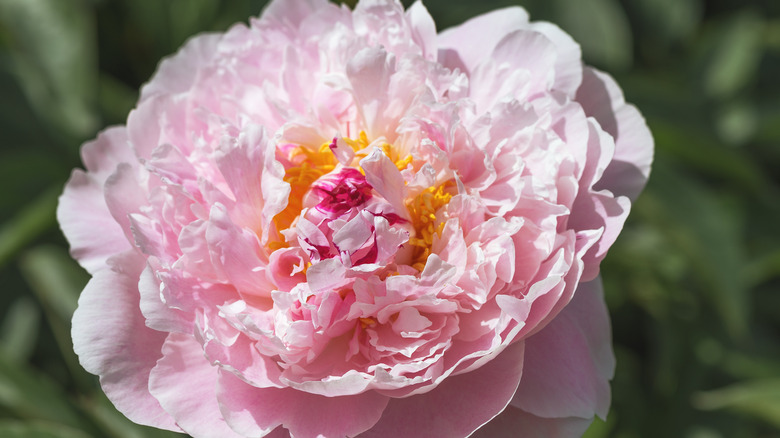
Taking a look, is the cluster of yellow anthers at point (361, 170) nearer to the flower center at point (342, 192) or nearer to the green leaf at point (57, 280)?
the flower center at point (342, 192)

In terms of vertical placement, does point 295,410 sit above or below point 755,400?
above

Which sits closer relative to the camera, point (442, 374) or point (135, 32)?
point (442, 374)

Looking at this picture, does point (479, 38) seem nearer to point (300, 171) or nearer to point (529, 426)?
point (300, 171)

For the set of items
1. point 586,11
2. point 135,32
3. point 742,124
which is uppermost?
point 135,32

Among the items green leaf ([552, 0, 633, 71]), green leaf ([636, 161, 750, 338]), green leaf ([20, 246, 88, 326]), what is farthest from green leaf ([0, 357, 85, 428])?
green leaf ([552, 0, 633, 71])

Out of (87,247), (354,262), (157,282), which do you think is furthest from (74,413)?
(354,262)

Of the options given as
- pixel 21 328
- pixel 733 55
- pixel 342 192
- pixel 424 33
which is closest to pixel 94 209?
pixel 342 192

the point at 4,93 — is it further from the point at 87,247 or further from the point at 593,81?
the point at 593,81
